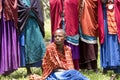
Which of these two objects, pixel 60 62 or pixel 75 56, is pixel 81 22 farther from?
pixel 60 62

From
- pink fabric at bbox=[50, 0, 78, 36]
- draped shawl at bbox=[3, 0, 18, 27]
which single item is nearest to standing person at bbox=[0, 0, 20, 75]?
draped shawl at bbox=[3, 0, 18, 27]

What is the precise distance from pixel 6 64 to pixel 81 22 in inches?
66.9

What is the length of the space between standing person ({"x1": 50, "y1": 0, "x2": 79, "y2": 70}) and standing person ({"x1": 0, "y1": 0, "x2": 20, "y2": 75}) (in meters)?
0.81

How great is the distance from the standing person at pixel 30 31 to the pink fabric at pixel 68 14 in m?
0.30

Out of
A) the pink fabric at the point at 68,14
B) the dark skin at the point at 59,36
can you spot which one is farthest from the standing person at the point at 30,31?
the dark skin at the point at 59,36

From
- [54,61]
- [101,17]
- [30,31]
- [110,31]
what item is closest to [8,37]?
[30,31]

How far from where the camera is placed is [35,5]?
8625mm

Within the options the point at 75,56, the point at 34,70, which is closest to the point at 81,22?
the point at 75,56

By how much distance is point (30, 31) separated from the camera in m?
8.62

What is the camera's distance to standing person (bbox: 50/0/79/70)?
8.62 m

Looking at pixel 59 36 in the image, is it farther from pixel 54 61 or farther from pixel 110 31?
pixel 110 31

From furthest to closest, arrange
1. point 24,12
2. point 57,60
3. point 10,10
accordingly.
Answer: point 24,12 → point 10,10 → point 57,60

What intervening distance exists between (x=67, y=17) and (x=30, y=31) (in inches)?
30.4

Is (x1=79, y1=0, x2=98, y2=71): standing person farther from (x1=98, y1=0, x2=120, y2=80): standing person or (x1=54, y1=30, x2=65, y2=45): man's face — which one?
(x1=54, y1=30, x2=65, y2=45): man's face
